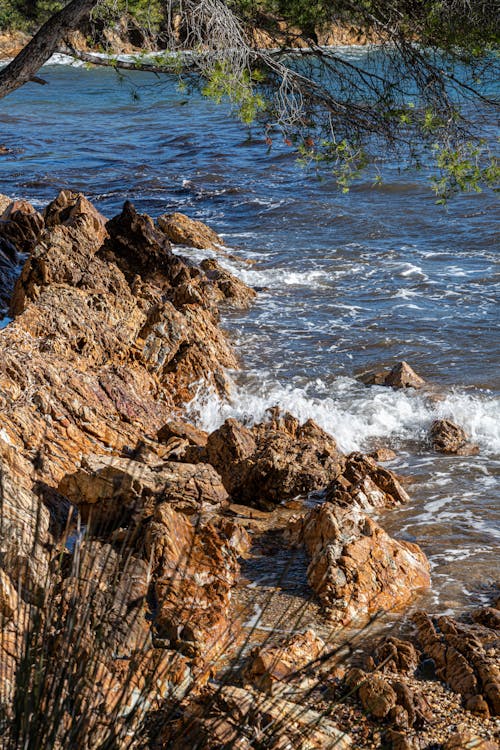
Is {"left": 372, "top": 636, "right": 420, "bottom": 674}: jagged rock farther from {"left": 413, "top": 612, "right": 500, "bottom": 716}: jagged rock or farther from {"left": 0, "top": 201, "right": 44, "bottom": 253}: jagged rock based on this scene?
{"left": 0, "top": 201, "right": 44, "bottom": 253}: jagged rock

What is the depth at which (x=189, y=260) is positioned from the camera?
1236 cm

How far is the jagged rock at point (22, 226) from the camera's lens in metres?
11.5

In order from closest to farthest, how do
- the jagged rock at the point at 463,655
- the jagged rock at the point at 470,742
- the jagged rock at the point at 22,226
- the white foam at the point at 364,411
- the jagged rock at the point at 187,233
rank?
the jagged rock at the point at 470,742, the jagged rock at the point at 463,655, the white foam at the point at 364,411, the jagged rock at the point at 22,226, the jagged rock at the point at 187,233

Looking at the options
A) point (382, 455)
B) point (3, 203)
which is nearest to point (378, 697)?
point (382, 455)

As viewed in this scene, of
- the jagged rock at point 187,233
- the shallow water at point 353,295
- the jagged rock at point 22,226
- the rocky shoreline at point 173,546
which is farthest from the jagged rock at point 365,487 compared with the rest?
the jagged rock at point 187,233

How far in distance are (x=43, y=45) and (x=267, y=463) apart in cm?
387

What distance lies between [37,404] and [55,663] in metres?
3.78

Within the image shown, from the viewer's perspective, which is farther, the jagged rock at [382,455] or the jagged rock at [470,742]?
the jagged rock at [382,455]

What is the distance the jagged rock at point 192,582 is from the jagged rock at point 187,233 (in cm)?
884

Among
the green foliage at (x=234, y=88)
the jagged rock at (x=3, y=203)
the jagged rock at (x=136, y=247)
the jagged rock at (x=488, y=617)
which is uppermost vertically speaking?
the green foliage at (x=234, y=88)

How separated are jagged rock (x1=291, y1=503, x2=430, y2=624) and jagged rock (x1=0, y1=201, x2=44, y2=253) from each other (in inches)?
304

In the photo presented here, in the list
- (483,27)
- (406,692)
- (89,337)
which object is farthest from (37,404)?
(483,27)

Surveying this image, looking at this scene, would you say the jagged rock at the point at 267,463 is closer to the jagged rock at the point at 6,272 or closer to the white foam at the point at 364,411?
the white foam at the point at 364,411

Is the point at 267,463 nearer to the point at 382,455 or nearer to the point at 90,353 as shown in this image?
the point at 382,455
